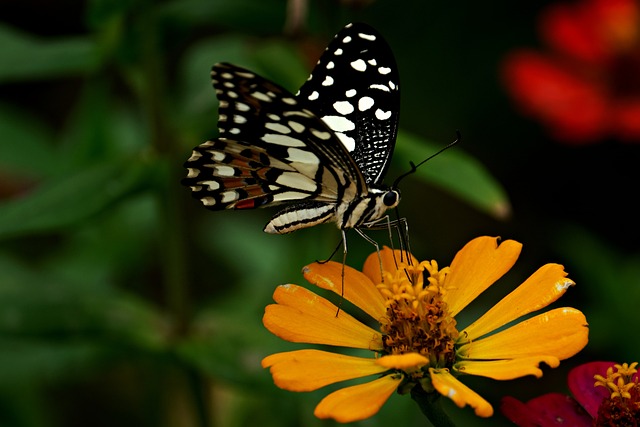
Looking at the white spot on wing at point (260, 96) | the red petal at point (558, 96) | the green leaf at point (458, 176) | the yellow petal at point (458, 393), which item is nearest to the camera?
the yellow petal at point (458, 393)

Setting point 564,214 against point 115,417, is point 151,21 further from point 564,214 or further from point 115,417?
point 564,214

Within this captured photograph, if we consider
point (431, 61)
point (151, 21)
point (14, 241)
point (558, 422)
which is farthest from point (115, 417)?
point (558, 422)

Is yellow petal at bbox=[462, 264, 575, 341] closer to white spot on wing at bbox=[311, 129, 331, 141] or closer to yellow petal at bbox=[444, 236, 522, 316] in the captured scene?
yellow petal at bbox=[444, 236, 522, 316]

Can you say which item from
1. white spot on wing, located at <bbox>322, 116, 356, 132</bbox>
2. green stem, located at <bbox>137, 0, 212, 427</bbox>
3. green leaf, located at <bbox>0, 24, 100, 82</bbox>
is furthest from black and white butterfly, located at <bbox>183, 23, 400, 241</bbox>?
green leaf, located at <bbox>0, 24, 100, 82</bbox>

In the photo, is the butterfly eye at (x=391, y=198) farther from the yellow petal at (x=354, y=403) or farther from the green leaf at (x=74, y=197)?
the green leaf at (x=74, y=197)

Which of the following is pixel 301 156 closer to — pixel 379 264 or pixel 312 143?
pixel 312 143

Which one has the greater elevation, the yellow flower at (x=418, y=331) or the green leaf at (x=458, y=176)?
the yellow flower at (x=418, y=331)

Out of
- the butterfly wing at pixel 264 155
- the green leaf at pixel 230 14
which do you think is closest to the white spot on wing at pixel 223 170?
the butterfly wing at pixel 264 155
